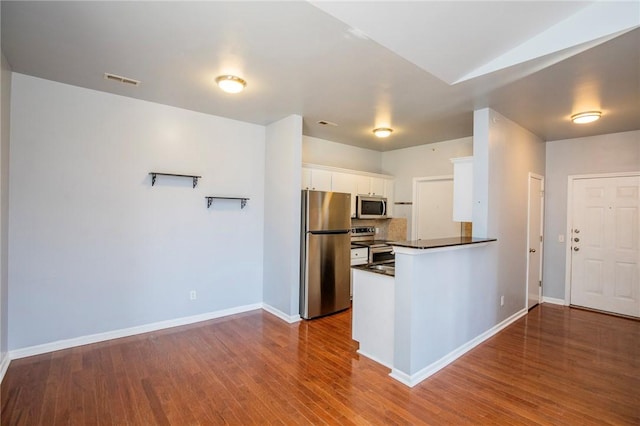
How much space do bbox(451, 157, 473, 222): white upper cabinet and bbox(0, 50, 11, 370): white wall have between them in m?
Answer: 4.50

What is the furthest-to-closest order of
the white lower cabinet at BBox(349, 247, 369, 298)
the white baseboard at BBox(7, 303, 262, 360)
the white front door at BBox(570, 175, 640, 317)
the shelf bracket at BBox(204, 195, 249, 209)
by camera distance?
the white lower cabinet at BBox(349, 247, 369, 298)
the white front door at BBox(570, 175, 640, 317)
the shelf bracket at BBox(204, 195, 249, 209)
the white baseboard at BBox(7, 303, 262, 360)

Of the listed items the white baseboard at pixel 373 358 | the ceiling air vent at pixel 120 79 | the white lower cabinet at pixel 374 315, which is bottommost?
the white baseboard at pixel 373 358

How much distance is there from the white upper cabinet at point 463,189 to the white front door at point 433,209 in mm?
1425

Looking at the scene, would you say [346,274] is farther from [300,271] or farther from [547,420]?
[547,420]

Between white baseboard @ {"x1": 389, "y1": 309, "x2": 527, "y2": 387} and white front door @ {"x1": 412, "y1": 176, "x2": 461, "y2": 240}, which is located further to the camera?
white front door @ {"x1": 412, "y1": 176, "x2": 461, "y2": 240}

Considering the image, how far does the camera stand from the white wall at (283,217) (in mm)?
3992

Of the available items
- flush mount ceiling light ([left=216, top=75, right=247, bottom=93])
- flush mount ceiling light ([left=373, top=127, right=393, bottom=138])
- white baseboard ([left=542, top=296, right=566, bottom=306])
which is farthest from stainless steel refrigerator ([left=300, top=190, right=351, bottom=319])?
white baseboard ([left=542, top=296, right=566, bottom=306])

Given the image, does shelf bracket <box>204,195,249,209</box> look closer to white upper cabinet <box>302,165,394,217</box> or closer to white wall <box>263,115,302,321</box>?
white wall <box>263,115,302,321</box>

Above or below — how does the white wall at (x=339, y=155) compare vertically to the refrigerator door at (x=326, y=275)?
above

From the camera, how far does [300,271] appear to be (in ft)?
13.5

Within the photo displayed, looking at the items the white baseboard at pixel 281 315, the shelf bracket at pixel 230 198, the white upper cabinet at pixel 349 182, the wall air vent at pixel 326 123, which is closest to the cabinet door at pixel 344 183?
the white upper cabinet at pixel 349 182

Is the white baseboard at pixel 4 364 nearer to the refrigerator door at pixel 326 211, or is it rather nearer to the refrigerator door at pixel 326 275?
the refrigerator door at pixel 326 275

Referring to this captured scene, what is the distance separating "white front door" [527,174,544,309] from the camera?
4.56 m

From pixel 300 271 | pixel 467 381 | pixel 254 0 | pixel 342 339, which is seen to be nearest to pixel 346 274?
pixel 300 271
